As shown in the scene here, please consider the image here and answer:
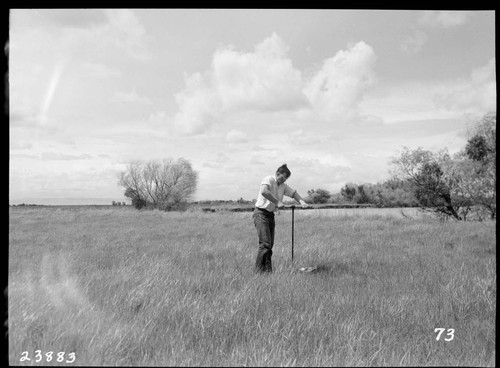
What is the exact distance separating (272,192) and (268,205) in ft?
0.80

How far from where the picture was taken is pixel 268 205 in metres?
6.42

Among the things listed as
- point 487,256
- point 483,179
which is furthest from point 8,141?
point 483,179

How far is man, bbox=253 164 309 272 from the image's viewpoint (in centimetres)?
623

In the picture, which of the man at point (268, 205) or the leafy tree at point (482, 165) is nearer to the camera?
the man at point (268, 205)

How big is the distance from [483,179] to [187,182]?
1905 centimetres

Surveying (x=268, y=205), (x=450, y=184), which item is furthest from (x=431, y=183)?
(x=268, y=205)

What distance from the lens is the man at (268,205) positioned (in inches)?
245

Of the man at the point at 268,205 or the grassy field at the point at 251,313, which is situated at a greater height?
the man at the point at 268,205

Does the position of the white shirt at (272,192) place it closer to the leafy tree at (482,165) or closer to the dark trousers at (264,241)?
the dark trousers at (264,241)

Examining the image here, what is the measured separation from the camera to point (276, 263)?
7.20 metres

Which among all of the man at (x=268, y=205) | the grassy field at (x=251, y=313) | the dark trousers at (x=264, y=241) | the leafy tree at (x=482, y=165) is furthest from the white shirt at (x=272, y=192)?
the leafy tree at (x=482, y=165)

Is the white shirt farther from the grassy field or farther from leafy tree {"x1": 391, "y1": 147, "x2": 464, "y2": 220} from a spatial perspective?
leafy tree {"x1": 391, "y1": 147, "x2": 464, "y2": 220}

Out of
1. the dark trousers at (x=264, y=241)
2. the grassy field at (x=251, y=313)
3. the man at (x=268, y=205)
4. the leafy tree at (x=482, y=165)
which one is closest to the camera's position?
the grassy field at (x=251, y=313)
